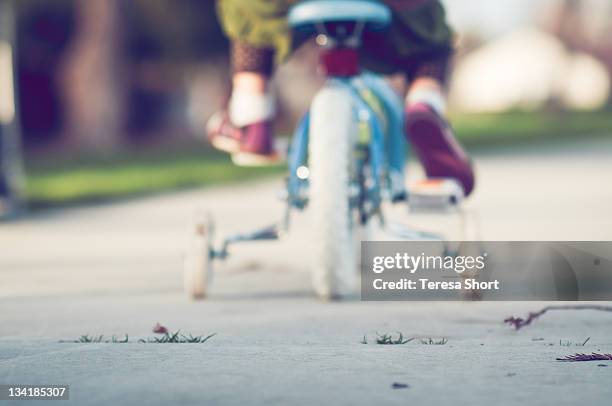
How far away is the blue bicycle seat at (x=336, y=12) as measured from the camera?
5.09m

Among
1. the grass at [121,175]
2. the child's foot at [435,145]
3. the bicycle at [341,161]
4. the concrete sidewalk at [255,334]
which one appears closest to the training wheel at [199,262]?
the bicycle at [341,161]

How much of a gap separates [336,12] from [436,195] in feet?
3.07

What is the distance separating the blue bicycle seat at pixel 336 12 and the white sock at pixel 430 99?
0.43 metres

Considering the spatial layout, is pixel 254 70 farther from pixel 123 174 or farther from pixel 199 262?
pixel 123 174

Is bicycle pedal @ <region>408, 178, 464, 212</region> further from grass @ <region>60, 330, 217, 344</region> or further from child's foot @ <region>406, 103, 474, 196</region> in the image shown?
grass @ <region>60, 330, 217, 344</region>

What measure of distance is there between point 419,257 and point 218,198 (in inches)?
272

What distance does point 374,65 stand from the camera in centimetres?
573

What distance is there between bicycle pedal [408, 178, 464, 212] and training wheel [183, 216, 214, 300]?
3.19 feet

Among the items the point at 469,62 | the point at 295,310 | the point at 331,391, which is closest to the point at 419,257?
the point at 295,310

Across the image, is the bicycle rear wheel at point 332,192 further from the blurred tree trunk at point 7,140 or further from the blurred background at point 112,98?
the blurred tree trunk at point 7,140

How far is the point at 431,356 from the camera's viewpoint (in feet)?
12.0

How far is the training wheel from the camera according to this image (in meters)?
5.32

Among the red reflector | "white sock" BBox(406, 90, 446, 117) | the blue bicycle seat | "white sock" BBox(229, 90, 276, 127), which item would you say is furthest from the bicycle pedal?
"white sock" BBox(229, 90, 276, 127)

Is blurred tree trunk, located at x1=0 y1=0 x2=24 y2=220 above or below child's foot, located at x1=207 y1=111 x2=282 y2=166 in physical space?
above
